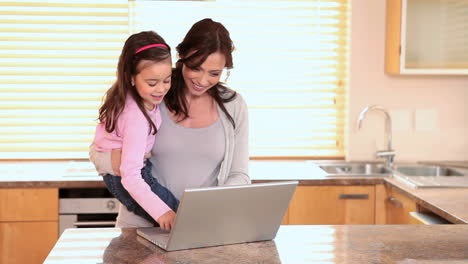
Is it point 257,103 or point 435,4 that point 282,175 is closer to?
point 257,103

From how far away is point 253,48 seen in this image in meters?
4.07

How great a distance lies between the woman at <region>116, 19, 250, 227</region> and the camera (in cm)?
243

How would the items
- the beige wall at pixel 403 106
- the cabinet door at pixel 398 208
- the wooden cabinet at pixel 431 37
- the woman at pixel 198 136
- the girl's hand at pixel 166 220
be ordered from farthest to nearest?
the beige wall at pixel 403 106
the wooden cabinet at pixel 431 37
the cabinet door at pixel 398 208
the woman at pixel 198 136
the girl's hand at pixel 166 220

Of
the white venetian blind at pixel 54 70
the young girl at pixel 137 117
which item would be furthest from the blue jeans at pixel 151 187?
the white venetian blind at pixel 54 70

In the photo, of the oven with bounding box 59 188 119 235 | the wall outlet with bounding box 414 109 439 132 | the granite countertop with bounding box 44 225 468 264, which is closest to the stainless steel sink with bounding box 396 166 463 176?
the wall outlet with bounding box 414 109 439 132

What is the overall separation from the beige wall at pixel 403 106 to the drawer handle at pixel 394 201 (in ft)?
Result: 2.20

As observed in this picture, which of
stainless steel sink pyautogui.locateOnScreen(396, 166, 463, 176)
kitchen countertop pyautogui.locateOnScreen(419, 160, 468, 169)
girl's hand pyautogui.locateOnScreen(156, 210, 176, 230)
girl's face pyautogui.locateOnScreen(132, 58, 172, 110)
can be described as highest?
girl's face pyautogui.locateOnScreen(132, 58, 172, 110)

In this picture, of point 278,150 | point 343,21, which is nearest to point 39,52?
point 278,150

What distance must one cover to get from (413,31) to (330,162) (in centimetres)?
84

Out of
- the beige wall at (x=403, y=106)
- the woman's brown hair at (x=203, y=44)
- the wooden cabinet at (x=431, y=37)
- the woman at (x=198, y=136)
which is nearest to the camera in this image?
the woman's brown hair at (x=203, y=44)

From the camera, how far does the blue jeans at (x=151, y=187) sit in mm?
2369

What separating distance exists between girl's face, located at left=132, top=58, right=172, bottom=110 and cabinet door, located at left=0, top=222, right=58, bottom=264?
1453mm

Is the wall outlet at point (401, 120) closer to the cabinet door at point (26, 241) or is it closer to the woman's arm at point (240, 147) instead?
the woman's arm at point (240, 147)

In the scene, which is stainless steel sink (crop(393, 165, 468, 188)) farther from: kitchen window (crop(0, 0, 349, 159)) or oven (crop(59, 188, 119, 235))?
oven (crop(59, 188, 119, 235))
